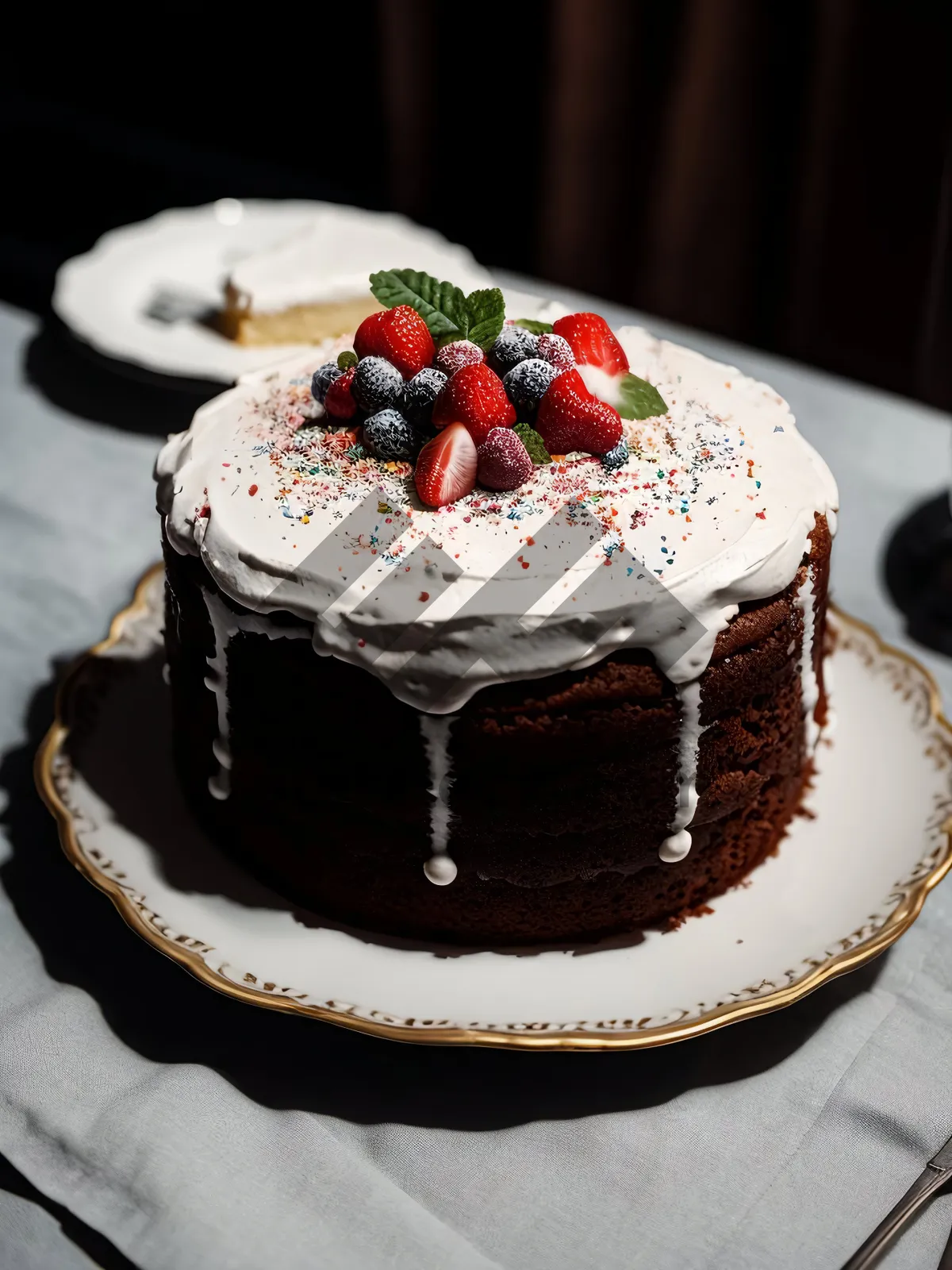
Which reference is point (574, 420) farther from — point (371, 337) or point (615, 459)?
point (371, 337)

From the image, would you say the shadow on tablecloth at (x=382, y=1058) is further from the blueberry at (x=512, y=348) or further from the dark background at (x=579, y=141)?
the dark background at (x=579, y=141)

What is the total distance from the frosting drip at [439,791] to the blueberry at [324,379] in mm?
539

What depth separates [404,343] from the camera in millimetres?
1818

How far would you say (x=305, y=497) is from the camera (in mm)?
1751

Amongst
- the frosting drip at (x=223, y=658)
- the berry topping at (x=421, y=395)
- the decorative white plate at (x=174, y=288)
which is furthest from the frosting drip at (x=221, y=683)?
the decorative white plate at (x=174, y=288)

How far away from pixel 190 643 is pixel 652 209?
2868 millimetres

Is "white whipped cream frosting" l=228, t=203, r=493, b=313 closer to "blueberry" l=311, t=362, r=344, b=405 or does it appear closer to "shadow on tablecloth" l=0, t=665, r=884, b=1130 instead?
"blueberry" l=311, t=362, r=344, b=405

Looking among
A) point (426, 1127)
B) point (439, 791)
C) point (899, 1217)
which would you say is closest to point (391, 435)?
point (439, 791)

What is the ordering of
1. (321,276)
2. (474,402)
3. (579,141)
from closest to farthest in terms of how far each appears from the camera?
(474,402), (321,276), (579,141)

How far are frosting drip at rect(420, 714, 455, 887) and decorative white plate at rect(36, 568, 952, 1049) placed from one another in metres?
0.13

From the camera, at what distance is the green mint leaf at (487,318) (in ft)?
6.13

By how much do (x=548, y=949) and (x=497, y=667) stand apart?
17.2 inches

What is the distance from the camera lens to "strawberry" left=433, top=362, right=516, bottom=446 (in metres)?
1.71

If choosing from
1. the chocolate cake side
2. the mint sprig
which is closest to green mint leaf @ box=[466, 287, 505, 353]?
the mint sprig
